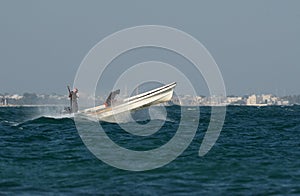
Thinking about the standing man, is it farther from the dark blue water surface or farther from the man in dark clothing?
the dark blue water surface

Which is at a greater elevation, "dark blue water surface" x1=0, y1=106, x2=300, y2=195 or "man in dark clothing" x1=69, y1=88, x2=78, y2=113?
"man in dark clothing" x1=69, y1=88, x2=78, y2=113

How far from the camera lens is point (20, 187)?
1936cm

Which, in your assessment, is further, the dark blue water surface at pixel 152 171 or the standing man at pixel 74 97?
the standing man at pixel 74 97

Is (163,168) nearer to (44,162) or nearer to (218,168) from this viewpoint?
(218,168)

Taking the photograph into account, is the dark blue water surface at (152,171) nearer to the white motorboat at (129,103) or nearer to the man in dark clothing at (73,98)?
the man in dark clothing at (73,98)

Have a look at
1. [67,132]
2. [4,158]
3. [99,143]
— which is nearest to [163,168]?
[4,158]

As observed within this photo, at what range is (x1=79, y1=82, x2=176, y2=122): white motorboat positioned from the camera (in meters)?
47.5

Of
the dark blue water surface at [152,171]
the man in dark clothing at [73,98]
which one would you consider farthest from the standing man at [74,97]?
the dark blue water surface at [152,171]

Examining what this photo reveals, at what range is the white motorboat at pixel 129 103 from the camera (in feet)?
156

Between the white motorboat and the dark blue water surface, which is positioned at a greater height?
the white motorboat

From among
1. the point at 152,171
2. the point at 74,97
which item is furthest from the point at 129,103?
the point at 152,171

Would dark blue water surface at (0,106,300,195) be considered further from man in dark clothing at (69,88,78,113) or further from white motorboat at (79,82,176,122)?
white motorboat at (79,82,176,122)

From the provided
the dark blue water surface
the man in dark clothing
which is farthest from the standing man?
the dark blue water surface

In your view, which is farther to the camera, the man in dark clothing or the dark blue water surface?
the man in dark clothing
